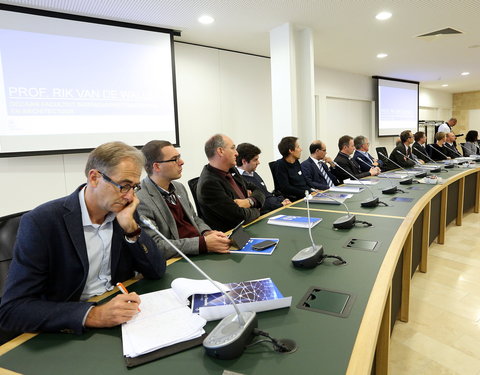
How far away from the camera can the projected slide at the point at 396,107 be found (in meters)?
7.90

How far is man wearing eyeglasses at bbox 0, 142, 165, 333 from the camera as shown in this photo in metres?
0.98

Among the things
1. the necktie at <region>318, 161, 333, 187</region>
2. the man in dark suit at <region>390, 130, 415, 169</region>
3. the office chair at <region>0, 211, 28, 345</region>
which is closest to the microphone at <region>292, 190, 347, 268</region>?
the office chair at <region>0, 211, 28, 345</region>

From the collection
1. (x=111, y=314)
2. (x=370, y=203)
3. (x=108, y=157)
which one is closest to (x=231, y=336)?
(x=111, y=314)

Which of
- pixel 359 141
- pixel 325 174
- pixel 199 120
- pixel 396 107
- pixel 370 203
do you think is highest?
pixel 396 107

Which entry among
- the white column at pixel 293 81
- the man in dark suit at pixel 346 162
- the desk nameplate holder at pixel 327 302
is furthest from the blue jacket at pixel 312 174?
the desk nameplate holder at pixel 327 302

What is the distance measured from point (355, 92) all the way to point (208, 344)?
24.9 feet

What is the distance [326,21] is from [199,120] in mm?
2092

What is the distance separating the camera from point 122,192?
120 cm

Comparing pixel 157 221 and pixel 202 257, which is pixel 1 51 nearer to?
pixel 157 221

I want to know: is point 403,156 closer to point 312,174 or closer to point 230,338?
point 312,174

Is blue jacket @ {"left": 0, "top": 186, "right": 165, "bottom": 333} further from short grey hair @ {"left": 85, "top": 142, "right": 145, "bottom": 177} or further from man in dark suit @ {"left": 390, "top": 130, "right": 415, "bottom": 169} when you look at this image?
man in dark suit @ {"left": 390, "top": 130, "right": 415, "bottom": 169}

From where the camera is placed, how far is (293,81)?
4023 millimetres

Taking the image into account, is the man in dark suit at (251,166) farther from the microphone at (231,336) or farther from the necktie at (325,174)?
the microphone at (231,336)

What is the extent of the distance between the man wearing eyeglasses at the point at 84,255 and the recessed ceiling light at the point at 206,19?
2.95 meters
